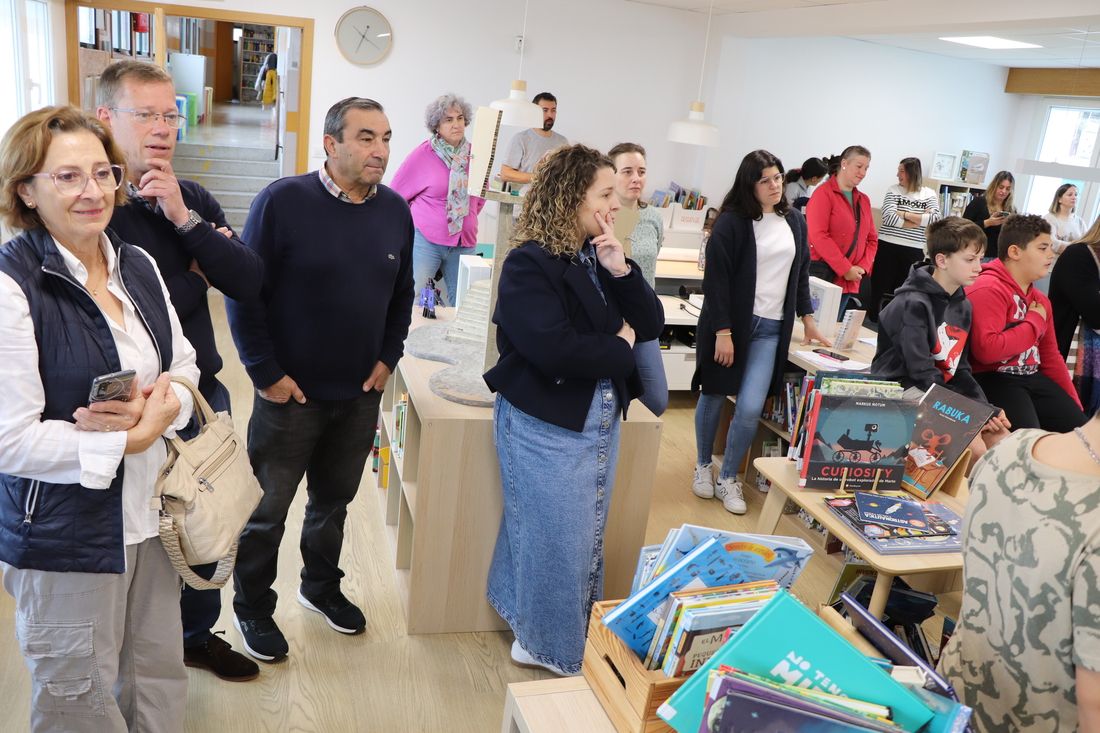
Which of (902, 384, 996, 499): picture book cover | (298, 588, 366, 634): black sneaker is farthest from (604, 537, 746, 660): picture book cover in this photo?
(298, 588, 366, 634): black sneaker

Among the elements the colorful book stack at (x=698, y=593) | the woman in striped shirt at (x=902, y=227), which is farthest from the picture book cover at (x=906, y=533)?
the woman in striped shirt at (x=902, y=227)

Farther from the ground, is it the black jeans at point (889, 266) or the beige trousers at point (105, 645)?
the black jeans at point (889, 266)

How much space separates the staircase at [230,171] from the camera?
908 centimetres

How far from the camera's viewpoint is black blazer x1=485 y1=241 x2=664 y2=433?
2396 mm

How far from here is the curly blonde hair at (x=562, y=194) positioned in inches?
95.6

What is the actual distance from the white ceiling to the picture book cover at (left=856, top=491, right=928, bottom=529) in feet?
12.1

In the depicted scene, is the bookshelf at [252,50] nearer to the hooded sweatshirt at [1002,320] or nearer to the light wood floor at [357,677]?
the light wood floor at [357,677]

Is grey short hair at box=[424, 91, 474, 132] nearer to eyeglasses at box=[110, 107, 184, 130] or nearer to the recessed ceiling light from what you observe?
eyeglasses at box=[110, 107, 184, 130]

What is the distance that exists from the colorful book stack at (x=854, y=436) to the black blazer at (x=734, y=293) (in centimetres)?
120

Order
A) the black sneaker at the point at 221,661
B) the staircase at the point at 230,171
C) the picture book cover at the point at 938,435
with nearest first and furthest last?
the black sneaker at the point at 221,661
the picture book cover at the point at 938,435
the staircase at the point at 230,171

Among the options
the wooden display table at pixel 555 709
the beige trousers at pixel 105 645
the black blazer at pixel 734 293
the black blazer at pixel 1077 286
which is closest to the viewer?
the wooden display table at pixel 555 709

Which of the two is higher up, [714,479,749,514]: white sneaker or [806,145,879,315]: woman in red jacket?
[806,145,879,315]: woman in red jacket

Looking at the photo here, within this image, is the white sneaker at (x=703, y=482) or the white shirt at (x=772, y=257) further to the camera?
the white sneaker at (x=703, y=482)

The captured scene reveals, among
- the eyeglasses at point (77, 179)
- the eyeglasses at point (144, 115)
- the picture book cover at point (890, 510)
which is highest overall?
the eyeglasses at point (144, 115)
